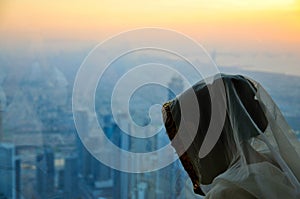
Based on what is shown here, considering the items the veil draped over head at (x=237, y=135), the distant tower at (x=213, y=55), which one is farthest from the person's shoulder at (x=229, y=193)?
the distant tower at (x=213, y=55)

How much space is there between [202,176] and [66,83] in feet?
2.42

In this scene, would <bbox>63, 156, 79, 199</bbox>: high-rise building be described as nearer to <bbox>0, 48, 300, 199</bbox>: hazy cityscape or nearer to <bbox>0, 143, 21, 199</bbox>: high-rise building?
<bbox>0, 48, 300, 199</bbox>: hazy cityscape

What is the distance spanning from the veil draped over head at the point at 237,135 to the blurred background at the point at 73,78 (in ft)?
1.63

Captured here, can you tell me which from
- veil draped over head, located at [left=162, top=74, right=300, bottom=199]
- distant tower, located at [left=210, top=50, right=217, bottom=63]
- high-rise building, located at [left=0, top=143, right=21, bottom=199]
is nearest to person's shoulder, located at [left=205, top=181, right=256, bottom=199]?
veil draped over head, located at [left=162, top=74, right=300, bottom=199]

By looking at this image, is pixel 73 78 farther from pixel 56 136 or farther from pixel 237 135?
pixel 237 135

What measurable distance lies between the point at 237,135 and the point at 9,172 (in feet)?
3.28

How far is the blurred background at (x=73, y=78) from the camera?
1.77 meters

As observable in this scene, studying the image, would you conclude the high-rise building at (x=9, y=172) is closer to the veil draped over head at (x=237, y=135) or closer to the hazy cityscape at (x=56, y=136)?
the hazy cityscape at (x=56, y=136)

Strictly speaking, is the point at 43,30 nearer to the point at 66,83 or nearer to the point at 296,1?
the point at 66,83

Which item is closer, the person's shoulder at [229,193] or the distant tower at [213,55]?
the person's shoulder at [229,193]

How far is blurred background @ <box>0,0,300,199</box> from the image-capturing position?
69.6 inches

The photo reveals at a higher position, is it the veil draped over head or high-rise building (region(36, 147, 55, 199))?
the veil draped over head

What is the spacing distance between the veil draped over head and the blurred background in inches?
19.6

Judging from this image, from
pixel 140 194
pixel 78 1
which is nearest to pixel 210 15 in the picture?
pixel 78 1
